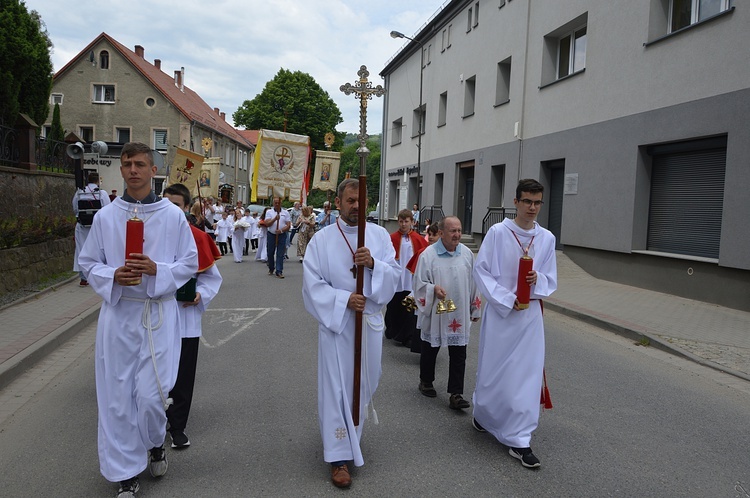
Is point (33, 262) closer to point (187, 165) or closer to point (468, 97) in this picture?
point (187, 165)

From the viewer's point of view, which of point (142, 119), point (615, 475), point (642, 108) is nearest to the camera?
point (615, 475)

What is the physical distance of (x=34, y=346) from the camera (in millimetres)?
6688

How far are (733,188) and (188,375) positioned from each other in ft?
33.5

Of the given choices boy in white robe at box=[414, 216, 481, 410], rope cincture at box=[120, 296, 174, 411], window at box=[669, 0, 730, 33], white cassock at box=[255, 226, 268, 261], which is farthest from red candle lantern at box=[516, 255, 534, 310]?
white cassock at box=[255, 226, 268, 261]

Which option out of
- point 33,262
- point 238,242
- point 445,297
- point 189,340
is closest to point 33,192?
point 33,262

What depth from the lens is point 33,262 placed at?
36.1 feet

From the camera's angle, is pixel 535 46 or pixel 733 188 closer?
pixel 733 188

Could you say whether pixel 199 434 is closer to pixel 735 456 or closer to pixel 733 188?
pixel 735 456

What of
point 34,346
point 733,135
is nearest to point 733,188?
point 733,135

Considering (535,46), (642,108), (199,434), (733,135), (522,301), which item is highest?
(535,46)

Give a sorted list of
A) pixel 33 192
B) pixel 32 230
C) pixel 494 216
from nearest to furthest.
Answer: pixel 32 230 → pixel 33 192 → pixel 494 216

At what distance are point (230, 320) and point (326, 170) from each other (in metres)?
8.95

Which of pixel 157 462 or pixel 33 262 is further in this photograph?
pixel 33 262

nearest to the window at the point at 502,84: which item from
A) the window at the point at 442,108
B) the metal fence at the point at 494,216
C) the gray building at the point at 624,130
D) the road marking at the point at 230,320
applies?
the gray building at the point at 624,130
